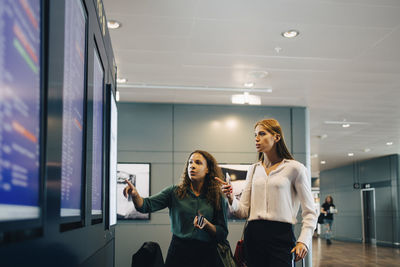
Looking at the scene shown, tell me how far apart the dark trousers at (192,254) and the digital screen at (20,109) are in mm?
1977

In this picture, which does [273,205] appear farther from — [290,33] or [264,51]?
[264,51]

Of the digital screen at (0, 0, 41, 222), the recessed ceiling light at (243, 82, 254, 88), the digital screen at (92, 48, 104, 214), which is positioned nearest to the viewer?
the digital screen at (0, 0, 41, 222)

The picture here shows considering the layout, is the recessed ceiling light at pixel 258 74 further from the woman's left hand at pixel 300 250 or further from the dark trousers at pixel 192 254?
the woman's left hand at pixel 300 250

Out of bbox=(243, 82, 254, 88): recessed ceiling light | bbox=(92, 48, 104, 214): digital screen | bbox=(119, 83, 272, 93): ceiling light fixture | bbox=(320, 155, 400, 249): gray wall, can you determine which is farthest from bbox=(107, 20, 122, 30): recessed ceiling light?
bbox=(320, 155, 400, 249): gray wall

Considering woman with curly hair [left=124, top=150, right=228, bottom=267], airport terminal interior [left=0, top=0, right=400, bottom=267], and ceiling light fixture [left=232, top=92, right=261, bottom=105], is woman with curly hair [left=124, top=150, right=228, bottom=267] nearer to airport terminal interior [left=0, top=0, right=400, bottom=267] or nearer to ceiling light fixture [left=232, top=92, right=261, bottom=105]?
airport terminal interior [left=0, top=0, right=400, bottom=267]

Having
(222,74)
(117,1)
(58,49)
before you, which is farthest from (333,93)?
(58,49)

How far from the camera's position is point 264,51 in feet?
16.7

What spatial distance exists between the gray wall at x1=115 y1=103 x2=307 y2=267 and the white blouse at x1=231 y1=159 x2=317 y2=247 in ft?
16.9

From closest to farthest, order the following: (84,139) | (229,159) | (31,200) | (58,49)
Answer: (31,200) → (58,49) → (84,139) → (229,159)

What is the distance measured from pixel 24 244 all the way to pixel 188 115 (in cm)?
705

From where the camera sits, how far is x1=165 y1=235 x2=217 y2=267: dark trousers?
2781mm

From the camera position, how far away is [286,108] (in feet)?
26.4

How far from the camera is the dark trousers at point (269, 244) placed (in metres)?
2.35

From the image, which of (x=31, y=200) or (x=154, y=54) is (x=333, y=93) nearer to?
(x=154, y=54)
